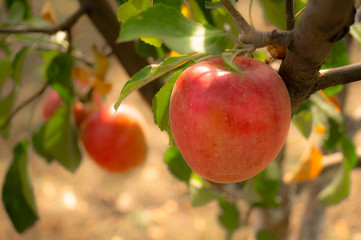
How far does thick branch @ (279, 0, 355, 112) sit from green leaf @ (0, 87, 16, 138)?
656 millimetres

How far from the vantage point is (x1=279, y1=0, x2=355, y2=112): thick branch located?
315mm

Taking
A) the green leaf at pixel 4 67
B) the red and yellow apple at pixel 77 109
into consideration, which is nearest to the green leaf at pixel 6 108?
the green leaf at pixel 4 67

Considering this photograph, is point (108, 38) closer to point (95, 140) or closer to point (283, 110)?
point (95, 140)

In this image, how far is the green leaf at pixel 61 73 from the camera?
778 millimetres

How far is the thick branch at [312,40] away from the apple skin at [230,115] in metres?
0.02

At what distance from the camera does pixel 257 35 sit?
35 centimetres

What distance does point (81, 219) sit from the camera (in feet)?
6.45

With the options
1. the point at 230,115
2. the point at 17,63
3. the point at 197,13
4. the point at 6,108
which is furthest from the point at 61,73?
the point at 230,115

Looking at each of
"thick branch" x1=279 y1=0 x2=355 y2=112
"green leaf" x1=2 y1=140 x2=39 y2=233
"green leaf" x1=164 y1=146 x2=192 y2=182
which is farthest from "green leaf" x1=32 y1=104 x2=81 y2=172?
"thick branch" x1=279 y1=0 x2=355 y2=112

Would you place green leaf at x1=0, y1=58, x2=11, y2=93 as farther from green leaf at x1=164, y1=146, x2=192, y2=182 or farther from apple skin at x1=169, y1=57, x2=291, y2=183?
apple skin at x1=169, y1=57, x2=291, y2=183

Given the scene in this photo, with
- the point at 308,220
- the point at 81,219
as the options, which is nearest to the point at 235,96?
the point at 308,220

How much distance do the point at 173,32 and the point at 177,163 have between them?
14.4 inches

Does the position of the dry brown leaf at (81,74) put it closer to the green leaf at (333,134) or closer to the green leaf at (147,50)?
the green leaf at (147,50)

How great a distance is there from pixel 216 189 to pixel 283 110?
0.48 metres
